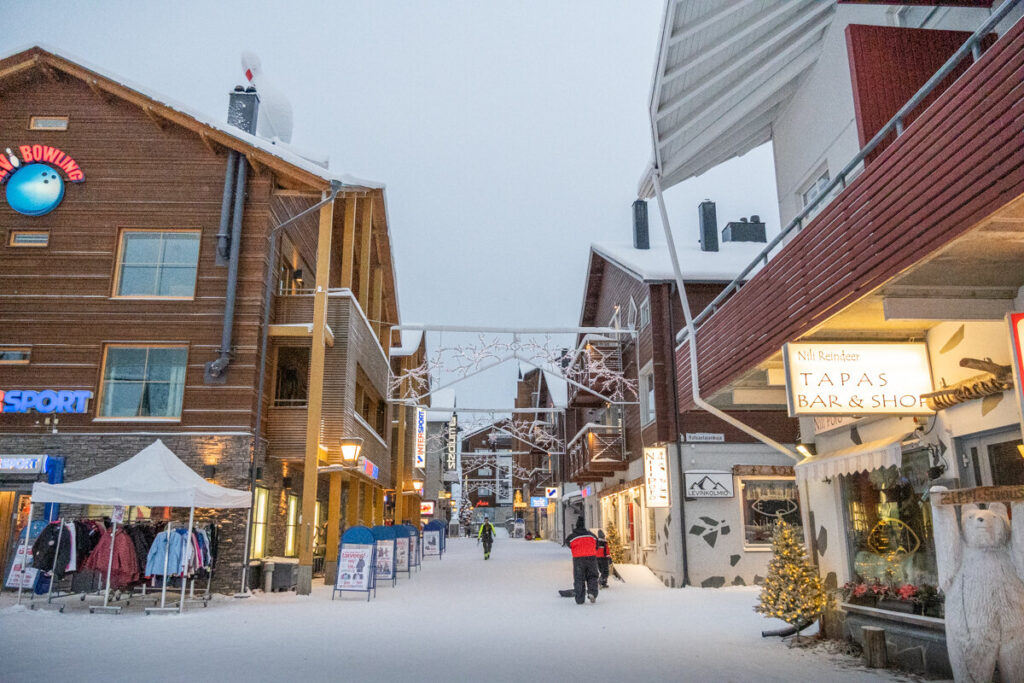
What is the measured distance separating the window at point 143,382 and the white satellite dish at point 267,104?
953 cm

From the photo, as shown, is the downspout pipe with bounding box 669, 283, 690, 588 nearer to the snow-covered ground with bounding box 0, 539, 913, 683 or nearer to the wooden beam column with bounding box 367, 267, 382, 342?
the snow-covered ground with bounding box 0, 539, 913, 683

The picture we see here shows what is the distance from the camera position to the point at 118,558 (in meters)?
13.8

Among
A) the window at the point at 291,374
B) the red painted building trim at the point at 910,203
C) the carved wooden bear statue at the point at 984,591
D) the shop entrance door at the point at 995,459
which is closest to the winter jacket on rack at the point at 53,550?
the window at the point at 291,374

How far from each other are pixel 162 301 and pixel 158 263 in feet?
3.56

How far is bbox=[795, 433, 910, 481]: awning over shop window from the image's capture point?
26.5 feet

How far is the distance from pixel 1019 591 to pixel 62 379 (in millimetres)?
17731

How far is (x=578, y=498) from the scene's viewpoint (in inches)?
1638

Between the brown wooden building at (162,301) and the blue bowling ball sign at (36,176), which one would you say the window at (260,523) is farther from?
the blue bowling ball sign at (36,176)

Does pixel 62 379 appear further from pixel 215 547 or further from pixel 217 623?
pixel 217 623

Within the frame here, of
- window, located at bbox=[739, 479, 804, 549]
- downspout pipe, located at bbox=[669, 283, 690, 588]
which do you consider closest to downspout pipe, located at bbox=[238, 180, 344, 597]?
downspout pipe, located at bbox=[669, 283, 690, 588]

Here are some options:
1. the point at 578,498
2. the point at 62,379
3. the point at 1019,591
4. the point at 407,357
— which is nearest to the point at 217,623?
the point at 62,379

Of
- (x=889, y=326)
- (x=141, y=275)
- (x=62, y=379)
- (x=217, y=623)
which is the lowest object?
(x=217, y=623)

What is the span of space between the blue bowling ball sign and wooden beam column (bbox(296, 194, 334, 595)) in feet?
19.7

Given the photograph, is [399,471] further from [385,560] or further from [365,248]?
[385,560]
